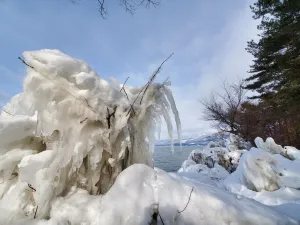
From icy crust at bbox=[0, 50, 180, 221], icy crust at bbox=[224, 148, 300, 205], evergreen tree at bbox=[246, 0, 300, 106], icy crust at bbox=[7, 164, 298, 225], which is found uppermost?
evergreen tree at bbox=[246, 0, 300, 106]

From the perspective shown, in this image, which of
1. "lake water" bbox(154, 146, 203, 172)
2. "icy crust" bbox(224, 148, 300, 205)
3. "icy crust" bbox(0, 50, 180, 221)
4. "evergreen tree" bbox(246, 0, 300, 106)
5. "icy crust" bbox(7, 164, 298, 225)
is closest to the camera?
"icy crust" bbox(7, 164, 298, 225)

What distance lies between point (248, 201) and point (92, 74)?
1.93 metres

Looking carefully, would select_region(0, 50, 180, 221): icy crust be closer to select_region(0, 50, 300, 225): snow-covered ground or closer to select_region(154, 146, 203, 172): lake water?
select_region(0, 50, 300, 225): snow-covered ground

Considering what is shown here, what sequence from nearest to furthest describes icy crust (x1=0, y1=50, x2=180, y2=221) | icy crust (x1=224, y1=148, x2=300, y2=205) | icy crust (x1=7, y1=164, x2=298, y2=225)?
icy crust (x1=7, y1=164, x2=298, y2=225)
icy crust (x1=0, y1=50, x2=180, y2=221)
icy crust (x1=224, y1=148, x2=300, y2=205)

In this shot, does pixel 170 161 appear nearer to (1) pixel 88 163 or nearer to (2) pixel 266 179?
(2) pixel 266 179

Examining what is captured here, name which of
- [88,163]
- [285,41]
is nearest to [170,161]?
[285,41]

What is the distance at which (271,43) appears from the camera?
35.8 ft

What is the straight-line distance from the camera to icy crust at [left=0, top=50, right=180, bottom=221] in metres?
1.68

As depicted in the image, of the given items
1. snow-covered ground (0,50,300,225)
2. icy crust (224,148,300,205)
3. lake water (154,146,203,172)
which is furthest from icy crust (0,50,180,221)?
icy crust (224,148,300,205)

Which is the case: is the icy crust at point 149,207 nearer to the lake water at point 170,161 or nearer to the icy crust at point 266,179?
the lake water at point 170,161

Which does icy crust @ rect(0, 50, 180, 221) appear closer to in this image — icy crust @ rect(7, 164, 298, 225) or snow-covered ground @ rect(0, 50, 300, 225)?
snow-covered ground @ rect(0, 50, 300, 225)

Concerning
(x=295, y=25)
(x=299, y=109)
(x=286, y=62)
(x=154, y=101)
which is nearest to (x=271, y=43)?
(x=286, y=62)

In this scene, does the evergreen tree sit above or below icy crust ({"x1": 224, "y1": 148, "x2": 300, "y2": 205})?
above

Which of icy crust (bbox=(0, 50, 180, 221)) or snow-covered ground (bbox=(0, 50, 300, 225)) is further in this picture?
icy crust (bbox=(0, 50, 180, 221))
